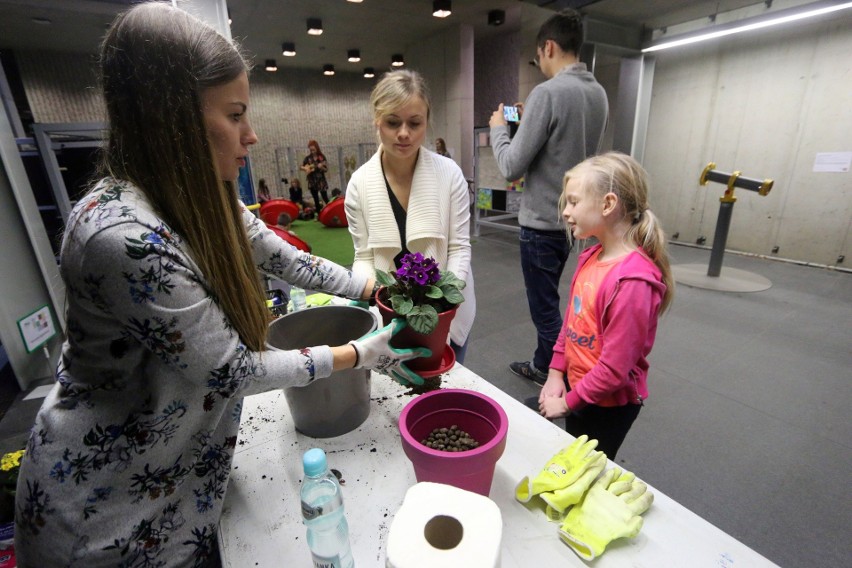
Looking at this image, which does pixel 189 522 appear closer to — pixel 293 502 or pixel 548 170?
pixel 293 502

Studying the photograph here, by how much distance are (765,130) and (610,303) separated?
447 cm

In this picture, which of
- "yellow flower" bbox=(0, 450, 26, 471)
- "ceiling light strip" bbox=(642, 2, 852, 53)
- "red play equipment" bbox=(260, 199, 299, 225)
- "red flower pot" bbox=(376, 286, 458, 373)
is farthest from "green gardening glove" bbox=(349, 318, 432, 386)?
"red play equipment" bbox=(260, 199, 299, 225)

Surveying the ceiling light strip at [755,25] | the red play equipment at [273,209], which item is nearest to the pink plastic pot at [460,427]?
the ceiling light strip at [755,25]

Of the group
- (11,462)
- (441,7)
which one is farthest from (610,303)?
(441,7)

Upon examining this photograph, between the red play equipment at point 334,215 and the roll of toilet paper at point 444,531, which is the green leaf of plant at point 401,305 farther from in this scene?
the red play equipment at point 334,215

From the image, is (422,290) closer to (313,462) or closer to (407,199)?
(313,462)

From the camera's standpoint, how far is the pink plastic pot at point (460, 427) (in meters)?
0.61

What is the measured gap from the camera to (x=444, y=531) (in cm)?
49

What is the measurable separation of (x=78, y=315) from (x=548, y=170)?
5.64 ft

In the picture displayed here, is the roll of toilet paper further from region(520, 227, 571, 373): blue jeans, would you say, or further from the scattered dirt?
region(520, 227, 571, 373): blue jeans

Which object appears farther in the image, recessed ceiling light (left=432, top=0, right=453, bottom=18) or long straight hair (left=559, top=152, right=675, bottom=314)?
recessed ceiling light (left=432, top=0, right=453, bottom=18)

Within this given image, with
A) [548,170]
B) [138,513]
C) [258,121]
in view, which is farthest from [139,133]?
[258,121]

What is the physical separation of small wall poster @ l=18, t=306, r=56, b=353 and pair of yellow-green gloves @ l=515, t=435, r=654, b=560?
2.79 m

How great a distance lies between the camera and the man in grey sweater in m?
1.71
